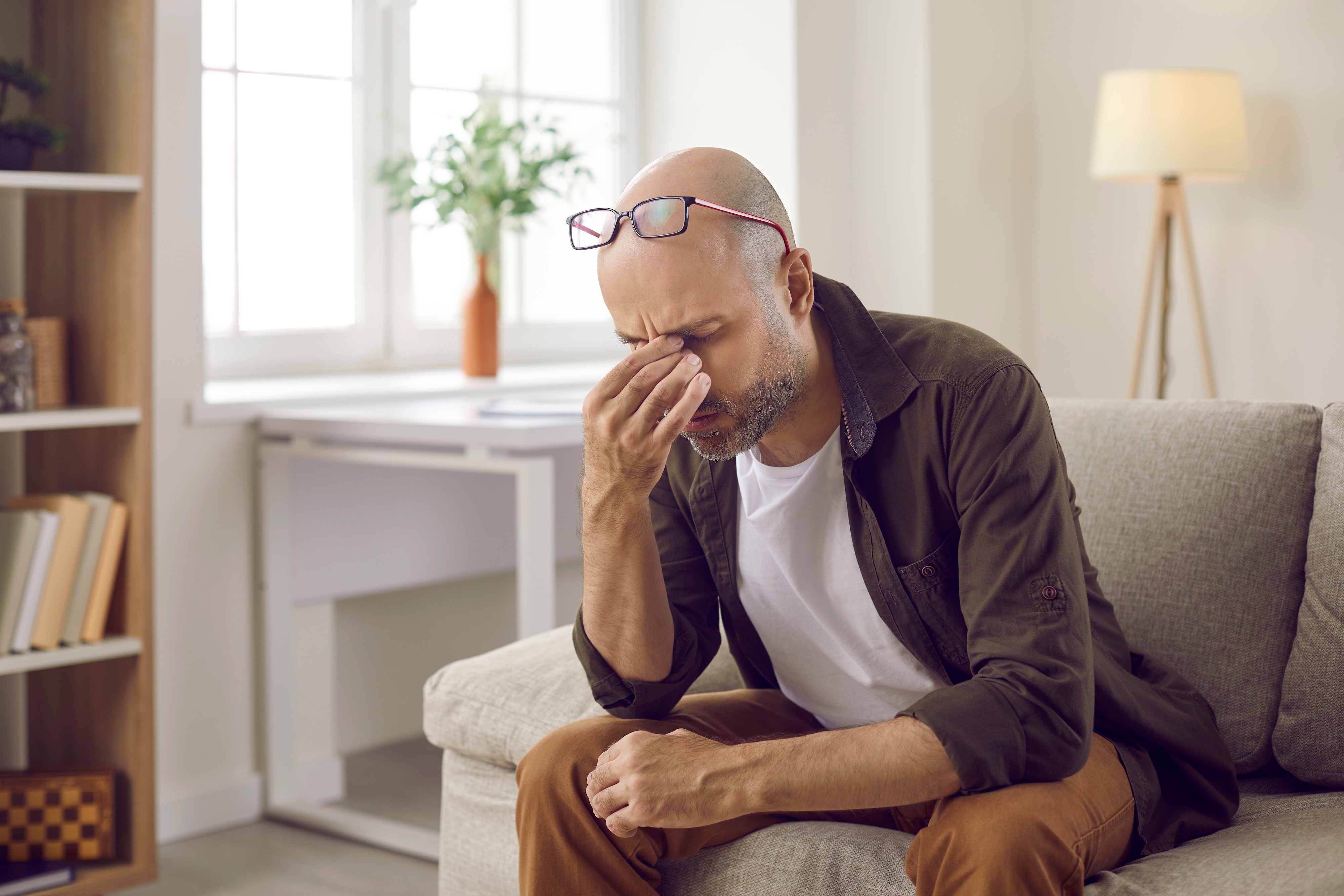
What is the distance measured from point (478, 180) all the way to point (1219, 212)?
6.31 feet

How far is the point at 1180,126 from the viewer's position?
3146 millimetres

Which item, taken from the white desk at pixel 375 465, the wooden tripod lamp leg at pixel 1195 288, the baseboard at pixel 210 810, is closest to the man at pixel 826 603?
the white desk at pixel 375 465

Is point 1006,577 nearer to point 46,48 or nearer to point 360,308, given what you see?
point 46,48

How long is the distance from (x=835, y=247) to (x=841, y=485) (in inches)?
85.7

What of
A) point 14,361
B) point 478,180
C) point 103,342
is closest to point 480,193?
point 478,180

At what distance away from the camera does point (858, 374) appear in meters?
1.31

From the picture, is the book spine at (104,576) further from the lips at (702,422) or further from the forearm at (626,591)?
the lips at (702,422)

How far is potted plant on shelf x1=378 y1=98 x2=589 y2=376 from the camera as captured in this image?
2900 millimetres

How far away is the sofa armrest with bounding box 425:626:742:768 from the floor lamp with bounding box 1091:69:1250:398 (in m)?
2.07

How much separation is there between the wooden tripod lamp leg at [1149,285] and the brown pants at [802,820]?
2217 millimetres

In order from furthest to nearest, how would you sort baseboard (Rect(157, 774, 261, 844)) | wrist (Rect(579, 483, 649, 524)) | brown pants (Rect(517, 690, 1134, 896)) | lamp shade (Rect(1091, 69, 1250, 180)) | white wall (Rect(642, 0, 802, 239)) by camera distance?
white wall (Rect(642, 0, 802, 239))
lamp shade (Rect(1091, 69, 1250, 180))
baseboard (Rect(157, 774, 261, 844))
wrist (Rect(579, 483, 649, 524))
brown pants (Rect(517, 690, 1134, 896))

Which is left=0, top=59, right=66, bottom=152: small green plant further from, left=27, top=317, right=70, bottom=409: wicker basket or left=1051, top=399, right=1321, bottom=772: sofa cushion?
left=1051, top=399, right=1321, bottom=772: sofa cushion

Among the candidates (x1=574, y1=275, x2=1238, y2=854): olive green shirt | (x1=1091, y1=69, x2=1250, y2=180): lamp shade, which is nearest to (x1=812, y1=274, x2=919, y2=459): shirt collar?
(x1=574, y1=275, x2=1238, y2=854): olive green shirt

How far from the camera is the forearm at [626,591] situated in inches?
53.2
